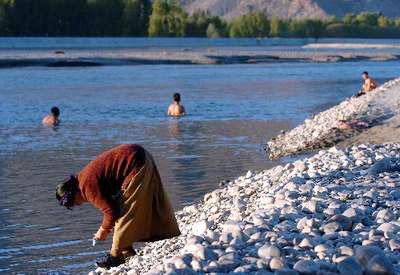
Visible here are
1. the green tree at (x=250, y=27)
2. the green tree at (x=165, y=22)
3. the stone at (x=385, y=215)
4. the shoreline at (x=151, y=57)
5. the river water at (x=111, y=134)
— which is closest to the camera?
the stone at (x=385, y=215)

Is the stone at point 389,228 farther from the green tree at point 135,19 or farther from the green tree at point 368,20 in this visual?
the green tree at point 368,20

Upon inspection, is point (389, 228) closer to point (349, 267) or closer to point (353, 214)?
point (353, 214)

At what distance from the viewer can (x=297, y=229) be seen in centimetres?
756

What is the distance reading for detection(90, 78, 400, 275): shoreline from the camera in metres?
6.63

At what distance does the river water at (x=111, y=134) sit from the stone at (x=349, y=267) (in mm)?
3675

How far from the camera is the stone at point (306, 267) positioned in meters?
6.42

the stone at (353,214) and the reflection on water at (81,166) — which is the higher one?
the stone at (353,214)

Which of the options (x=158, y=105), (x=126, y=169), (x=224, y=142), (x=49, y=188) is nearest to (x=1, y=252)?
(x=126, y=169)

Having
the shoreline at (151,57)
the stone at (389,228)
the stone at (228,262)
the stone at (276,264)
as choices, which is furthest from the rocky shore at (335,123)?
the shoreline at (151,57)

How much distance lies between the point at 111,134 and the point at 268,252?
16227 millimetres

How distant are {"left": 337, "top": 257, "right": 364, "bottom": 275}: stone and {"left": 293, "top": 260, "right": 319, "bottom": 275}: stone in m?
0.16

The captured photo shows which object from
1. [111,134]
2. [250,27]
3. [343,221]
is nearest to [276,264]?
[343,221]

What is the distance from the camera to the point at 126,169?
7621 millimetres

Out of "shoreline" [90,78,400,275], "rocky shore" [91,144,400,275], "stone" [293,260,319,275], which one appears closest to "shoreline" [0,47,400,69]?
"shoreline" [90,78,400,275]
